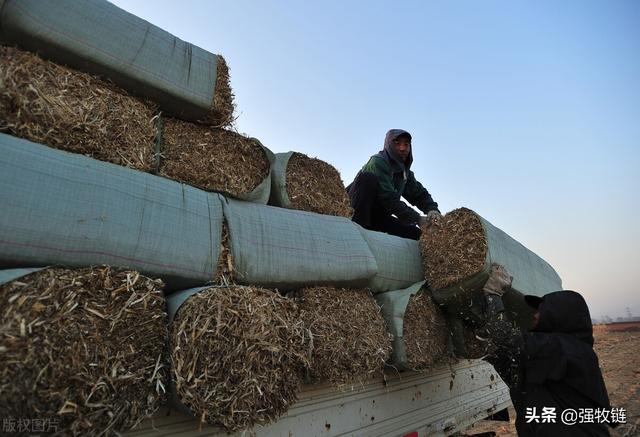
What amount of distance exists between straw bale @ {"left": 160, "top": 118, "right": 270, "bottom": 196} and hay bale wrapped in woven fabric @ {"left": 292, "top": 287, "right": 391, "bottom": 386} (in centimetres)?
76

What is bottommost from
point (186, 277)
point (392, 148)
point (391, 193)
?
point (186, 277)

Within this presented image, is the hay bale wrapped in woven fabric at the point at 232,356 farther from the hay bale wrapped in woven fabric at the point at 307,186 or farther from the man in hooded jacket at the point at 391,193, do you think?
the man in hooded jacket at the point at 391,193

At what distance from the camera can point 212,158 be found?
8.04 ft

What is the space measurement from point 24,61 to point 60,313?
1178 mm

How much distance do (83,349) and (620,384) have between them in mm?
12429

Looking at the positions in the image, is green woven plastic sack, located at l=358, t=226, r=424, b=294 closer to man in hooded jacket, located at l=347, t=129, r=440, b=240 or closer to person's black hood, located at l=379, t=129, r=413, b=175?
man in hooded jacket, located at l=347, t=129, r=440, b=240

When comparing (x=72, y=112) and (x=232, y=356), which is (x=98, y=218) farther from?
(x=232, y=356)

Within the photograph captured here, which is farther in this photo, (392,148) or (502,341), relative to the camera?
(392,148)

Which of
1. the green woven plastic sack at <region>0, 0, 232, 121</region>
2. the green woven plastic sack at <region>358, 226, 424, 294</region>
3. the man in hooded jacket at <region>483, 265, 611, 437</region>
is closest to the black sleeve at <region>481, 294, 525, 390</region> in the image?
the man in hooded jacket at <region>483, 265, 611, 437</region>

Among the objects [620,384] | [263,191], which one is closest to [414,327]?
[263,191]

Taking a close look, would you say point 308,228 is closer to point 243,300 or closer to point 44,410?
point 243,300

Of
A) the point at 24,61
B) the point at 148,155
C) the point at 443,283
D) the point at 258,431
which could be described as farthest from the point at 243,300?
the point at 443,283

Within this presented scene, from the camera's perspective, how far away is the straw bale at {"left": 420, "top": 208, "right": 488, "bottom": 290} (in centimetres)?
299

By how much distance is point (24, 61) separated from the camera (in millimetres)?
1864
